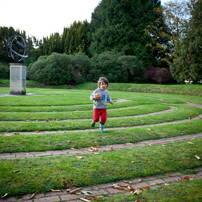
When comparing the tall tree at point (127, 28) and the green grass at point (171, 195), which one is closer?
the green grass at point (171, 195)

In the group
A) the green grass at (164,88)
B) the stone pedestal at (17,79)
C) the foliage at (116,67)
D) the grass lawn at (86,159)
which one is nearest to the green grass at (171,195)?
the grass lawn at (86,159)

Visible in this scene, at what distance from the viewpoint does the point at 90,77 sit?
116 ft

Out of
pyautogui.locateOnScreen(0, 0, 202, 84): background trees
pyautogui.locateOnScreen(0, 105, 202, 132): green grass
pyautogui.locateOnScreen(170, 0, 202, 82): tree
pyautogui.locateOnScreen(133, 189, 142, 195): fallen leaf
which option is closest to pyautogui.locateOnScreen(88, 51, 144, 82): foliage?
pyautogui.locateOnScreen(0, 0, 202, 84): background trees

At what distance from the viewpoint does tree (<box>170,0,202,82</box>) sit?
20.0 metres

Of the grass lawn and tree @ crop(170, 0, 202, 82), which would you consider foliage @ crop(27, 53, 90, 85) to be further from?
the grass lawn

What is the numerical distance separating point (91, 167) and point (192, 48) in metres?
20.9

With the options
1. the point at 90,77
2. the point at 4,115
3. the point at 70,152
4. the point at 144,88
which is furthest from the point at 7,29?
the point at 70,152

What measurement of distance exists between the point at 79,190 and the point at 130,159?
4.37 feet

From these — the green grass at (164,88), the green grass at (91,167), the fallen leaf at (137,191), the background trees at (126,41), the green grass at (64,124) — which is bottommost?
the fallen leaf at (137,191)

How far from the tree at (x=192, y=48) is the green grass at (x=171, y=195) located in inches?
781

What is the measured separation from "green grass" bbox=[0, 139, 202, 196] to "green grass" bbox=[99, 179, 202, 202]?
1.58ft

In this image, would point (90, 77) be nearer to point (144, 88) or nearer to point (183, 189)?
point (144, 88)

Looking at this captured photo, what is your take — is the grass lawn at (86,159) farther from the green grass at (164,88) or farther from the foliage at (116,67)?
the foliage at (116,67)

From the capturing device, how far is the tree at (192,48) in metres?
20.0
